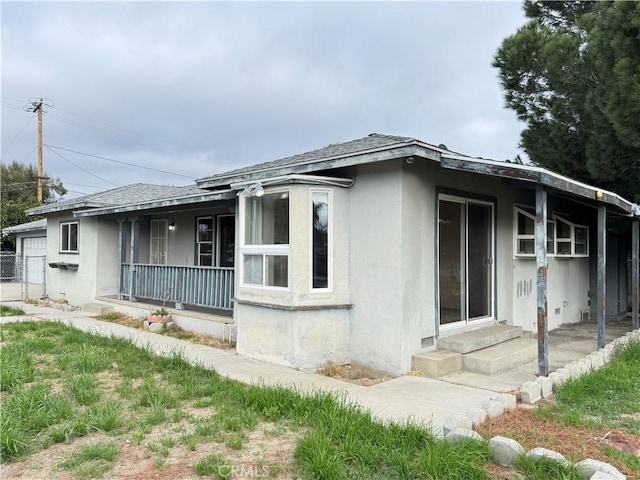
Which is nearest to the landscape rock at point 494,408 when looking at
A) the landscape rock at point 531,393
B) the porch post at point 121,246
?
the landscape rock at point 531,393

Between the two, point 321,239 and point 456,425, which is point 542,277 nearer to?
point 456,425

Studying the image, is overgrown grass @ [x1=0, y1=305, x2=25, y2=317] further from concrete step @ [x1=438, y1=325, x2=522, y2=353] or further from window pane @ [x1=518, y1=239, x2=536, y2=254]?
window pane @ [x1=518, y1=239, x2=536, y2=254]

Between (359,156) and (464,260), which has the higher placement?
(359,156)

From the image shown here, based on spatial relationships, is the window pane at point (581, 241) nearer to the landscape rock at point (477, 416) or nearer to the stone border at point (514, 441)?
the stone border at point (514, 441)

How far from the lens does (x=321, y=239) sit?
626cm

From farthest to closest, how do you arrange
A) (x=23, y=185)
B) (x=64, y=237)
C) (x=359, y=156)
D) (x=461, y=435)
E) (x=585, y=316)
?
1. (x=23, y=185)
2. (x=64, y=237)
3. (x=585, y=316)
4. (x=359, y=156)
5. (x=461, y=435)

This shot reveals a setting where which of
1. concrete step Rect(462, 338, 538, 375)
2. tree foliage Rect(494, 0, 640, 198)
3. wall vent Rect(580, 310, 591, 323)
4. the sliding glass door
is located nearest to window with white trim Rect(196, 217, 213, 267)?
the sliding glass door

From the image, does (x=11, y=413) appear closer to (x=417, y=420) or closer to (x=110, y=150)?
(x=417, y=420)

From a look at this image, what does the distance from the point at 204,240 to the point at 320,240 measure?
5579 mm

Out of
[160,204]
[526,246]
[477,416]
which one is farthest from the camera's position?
[160,204]

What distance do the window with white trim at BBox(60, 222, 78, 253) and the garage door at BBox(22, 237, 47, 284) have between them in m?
5.35

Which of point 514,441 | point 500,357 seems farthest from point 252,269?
point 514,441

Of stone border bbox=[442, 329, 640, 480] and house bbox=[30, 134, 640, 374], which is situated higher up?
house bbox=[30, 134, 640, 374]

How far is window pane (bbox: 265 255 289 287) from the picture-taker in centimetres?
626
